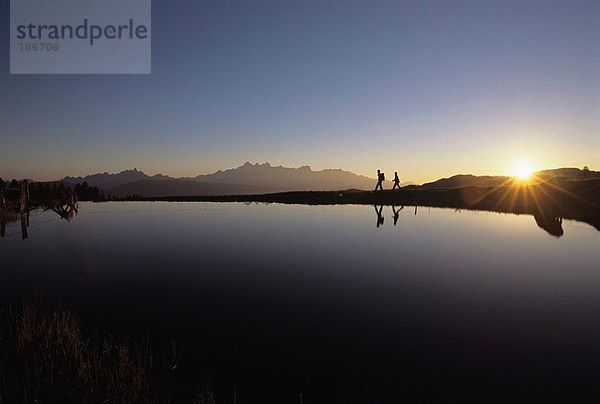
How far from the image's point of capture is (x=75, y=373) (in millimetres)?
7855

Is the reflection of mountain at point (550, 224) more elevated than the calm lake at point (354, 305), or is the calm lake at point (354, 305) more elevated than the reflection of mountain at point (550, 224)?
the reflection of mountain at point (550, 224)

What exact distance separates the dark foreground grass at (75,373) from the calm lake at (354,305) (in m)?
0.98

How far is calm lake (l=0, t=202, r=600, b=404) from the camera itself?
8453 mm

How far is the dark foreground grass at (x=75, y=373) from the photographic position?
716 centimetres

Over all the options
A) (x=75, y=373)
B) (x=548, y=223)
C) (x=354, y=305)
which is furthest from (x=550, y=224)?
(x=75, y=373)

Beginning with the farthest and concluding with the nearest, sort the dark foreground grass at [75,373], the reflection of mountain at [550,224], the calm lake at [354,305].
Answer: the reflection of mountain at [550,224]
the calm lake at [354,305]
the dark foreground grass at [75,373]

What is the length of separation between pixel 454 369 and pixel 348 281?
8.17 meters

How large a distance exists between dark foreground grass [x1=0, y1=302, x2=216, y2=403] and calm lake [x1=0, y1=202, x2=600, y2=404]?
98 centimetres

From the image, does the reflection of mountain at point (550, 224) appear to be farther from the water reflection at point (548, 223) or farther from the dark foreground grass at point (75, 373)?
the dark foreground grass at point (75, 373)

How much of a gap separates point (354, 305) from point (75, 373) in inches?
357

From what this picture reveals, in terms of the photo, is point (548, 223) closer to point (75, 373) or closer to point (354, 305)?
point (354, 305)

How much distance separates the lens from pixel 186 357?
370 inches

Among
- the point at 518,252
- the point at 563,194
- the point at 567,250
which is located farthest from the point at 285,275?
the point at 563,194

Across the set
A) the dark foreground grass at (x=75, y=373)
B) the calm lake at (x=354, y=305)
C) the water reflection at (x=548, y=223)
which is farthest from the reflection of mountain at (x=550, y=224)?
the dark foreground grass at (x=75, y=373)
